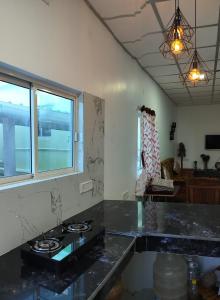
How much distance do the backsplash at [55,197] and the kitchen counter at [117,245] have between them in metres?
0.08

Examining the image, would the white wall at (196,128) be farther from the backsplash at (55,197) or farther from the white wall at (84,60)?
the backsplash at (55,197)

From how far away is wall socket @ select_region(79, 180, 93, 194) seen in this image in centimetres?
196

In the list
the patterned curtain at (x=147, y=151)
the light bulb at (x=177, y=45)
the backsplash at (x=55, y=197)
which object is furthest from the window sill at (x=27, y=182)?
the patterned curtain at (x=147, y=151)

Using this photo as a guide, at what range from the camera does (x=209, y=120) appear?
704 cm

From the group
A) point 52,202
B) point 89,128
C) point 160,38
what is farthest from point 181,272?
point 160,38

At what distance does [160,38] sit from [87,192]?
1.74 meters

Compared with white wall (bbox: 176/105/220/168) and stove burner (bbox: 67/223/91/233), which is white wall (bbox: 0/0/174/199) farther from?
white wall (bbox: 176/105/220/168)

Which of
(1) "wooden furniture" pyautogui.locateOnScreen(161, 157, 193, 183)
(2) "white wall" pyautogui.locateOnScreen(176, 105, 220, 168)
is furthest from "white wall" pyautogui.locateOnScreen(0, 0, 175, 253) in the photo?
(2) "white wall" pyautogui.locateOnScreen(176, 105, 220, 168)

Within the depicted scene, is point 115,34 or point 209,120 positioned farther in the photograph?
point 209,120

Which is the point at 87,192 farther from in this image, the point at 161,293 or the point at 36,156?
the point at 161,293

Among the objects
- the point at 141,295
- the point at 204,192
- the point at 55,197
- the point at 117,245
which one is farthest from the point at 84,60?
the point at 204,192

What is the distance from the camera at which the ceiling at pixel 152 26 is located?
80.8 inches

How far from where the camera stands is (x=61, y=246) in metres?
1.23

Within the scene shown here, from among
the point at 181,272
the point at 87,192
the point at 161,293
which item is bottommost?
the point at 161,293
